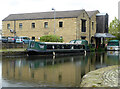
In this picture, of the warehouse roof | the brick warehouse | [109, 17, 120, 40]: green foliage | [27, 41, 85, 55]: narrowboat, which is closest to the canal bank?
[27, 41, 85, 55]: narrowboat

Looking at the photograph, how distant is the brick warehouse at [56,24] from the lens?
1548 inches

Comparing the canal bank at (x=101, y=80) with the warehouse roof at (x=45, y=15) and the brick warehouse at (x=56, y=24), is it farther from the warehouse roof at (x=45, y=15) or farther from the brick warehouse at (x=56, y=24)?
the warehouse roof at (x=45, y=15)

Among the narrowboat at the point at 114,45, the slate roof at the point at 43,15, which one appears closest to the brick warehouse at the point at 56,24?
the slate roof at the point at 43,15

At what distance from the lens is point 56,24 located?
40375 millimetres

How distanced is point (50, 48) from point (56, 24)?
14490mm

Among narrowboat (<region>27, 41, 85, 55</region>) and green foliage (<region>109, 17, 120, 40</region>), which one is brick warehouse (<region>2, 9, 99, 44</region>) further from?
green foliage (<region>109, 17, 120, 40</region>)

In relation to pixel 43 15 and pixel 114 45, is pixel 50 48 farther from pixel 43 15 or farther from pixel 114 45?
pixel 114 45

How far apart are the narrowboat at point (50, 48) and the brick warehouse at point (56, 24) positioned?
28.4ft

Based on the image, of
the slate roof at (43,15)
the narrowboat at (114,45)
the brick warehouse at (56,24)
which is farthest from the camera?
the narrowboat at (114,45)

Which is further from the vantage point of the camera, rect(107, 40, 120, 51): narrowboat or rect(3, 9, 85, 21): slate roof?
rect(107, 40, 120, 51): narrowboat

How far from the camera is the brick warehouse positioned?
3931 cm

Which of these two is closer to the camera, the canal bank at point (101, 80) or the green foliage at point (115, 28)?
the canal bank at point (101, 80)

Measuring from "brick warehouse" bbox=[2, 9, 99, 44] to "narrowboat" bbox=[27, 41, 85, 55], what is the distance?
8656 mm

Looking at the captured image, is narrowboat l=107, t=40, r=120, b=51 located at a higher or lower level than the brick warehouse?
lower
